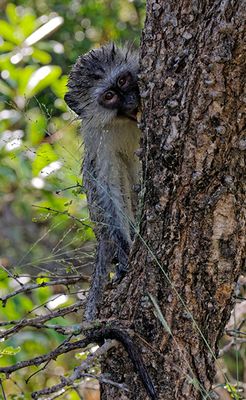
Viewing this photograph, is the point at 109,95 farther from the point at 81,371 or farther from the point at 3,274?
the point at 81,371

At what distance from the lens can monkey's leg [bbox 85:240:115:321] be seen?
2.89 meters

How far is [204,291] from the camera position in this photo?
2174 millimetres

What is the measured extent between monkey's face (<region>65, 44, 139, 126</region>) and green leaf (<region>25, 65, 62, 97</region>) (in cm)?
71

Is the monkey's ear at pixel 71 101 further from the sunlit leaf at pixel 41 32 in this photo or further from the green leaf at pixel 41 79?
the sunlit leaf at pixel 41 32

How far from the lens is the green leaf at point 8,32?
187 inches

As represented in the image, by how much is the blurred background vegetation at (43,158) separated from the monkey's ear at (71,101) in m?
0.03

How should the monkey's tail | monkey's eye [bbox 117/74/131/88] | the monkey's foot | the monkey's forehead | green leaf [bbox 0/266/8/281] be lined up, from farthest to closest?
the monkey's forehead < monkey's eye [bbox 117/74/131/88] < green leaf [bbox 0/266/8/281] < the monkey's foot < the monkey's tail

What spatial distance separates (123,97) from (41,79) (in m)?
1.11

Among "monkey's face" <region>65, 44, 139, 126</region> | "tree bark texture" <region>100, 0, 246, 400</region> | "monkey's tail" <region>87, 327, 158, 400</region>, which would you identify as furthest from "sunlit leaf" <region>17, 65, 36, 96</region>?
"monkey's tail" <region>87, 327, 158, 400</region>

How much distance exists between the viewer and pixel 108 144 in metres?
3.44

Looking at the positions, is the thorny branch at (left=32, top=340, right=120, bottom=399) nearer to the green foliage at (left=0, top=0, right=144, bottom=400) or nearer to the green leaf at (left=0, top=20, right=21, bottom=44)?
the green foliage at (left=0, top=0, right=144, bottom=400)

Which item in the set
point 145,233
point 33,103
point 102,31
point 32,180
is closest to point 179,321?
point 145,233

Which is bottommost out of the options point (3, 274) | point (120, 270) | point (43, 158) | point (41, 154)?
point (120, 270)

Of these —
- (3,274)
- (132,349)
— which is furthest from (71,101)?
(132,349)
